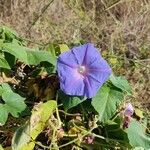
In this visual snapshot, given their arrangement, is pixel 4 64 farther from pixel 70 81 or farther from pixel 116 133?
pixel 116 133

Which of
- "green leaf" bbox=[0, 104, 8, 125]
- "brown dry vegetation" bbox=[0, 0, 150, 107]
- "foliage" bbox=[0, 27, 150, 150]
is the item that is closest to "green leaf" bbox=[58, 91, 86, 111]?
"foliage" bbox=[0, 27, 150, 150]

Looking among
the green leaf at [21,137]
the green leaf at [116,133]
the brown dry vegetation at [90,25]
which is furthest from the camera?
the brown dry vegetation at [90,25]

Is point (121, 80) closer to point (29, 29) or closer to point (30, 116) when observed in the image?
point (30, 116)

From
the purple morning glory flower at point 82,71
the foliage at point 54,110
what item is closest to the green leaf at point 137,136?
the foliage at point 54,110

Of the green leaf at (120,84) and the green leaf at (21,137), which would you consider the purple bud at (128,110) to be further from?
the green leaf at (21,137)

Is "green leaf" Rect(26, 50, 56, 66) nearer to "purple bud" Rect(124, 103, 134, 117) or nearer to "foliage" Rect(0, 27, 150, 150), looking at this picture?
"foliage" Rect(0, 27, 150, 150)

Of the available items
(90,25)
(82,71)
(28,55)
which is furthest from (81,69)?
(90,25)

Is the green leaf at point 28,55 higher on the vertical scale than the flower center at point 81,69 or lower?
higher
